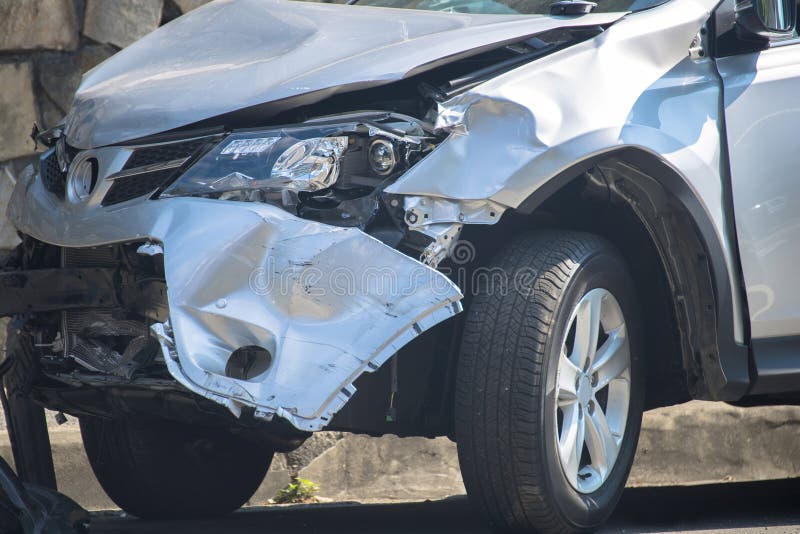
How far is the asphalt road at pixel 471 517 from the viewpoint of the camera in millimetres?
3512

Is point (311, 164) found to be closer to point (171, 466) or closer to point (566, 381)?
point (566, 381)

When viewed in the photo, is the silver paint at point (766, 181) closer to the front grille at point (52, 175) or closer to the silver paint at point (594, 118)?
the silver paint at point (594, 118)

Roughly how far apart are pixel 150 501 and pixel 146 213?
1526 millimetres

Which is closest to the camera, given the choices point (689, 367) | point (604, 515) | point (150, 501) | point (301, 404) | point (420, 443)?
point (301, 404)

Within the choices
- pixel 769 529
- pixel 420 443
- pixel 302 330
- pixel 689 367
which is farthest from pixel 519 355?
pixel 420 443

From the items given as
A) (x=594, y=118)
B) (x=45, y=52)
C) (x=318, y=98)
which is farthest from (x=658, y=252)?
(x=45, y=52)

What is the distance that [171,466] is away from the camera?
398 centimetres

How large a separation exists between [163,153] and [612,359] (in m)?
1.36

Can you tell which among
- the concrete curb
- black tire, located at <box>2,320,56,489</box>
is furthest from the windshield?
the concrete curb

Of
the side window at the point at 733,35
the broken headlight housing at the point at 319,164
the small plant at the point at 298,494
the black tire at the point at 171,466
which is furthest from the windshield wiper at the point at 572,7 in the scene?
the small plant at the point at 298,494

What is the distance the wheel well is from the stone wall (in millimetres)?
3866

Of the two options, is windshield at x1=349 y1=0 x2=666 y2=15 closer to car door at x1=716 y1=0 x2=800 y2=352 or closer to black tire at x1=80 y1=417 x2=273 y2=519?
car door at x1=716 y1=0 x2=800 y2=352

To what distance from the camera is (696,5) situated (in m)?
3.41

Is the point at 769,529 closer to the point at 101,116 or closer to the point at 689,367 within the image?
the point at 689,367
